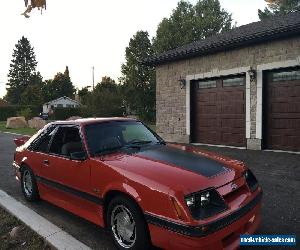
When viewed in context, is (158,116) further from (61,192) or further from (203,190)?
(203,190)

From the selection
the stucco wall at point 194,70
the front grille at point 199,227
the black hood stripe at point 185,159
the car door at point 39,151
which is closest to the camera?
the front grille at point 199,227

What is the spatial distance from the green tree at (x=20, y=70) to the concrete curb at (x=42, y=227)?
87.4 m

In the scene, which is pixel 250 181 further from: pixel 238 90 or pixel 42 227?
pixel 238 90

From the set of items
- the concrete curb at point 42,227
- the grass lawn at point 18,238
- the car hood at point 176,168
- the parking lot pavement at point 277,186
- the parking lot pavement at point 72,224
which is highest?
the car hood at point 176,168

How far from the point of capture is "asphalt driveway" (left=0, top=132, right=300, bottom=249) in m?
4.54

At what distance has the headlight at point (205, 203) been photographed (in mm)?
3377

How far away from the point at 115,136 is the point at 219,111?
8952 millimetres

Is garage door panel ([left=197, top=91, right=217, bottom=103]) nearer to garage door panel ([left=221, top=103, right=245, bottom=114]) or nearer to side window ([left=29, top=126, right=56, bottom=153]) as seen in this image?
garage door panel ([left=221, top=103, right=245, bottom=114])

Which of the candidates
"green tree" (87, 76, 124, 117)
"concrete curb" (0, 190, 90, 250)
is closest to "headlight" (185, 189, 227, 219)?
"concrete curb" (0, 190, 90, 250)

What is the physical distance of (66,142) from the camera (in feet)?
17.4

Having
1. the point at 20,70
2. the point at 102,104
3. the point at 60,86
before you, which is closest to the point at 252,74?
the point at 102,104

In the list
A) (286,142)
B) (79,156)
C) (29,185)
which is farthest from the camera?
(286,142)

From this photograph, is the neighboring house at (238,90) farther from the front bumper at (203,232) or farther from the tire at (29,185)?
the front bumper at (203,232)

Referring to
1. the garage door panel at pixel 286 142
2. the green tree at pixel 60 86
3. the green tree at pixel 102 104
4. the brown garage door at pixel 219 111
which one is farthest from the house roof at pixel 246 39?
the green tree at pixel 60 86
